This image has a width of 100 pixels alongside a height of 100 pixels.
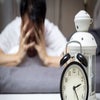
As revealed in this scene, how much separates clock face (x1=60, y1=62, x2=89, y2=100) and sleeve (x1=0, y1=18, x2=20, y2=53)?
65 centimetres

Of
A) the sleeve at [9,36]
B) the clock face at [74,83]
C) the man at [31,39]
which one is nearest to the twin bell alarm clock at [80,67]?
the clock face at [74,83]

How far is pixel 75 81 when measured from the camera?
0.60 m

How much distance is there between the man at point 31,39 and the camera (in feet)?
3.78

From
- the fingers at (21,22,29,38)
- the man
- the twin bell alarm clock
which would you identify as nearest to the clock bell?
the twin bell alarm clock

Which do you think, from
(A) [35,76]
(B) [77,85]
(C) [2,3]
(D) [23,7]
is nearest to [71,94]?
(B) [77,85]

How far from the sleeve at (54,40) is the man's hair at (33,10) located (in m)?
0.06

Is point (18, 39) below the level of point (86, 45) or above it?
below

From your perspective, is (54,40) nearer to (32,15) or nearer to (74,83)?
(32,15)

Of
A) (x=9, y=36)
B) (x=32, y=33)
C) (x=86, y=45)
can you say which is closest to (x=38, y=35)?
(x=32, y=33)

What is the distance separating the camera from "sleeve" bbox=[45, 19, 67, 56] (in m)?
1.20

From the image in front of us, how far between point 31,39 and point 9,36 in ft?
0.45

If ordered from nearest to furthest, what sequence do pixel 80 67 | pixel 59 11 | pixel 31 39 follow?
pixel 80 67 < pixel 31 39 < pixel 59 11

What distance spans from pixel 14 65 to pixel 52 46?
9.0 inches

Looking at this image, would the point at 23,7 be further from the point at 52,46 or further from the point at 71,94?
the point at 71,94
